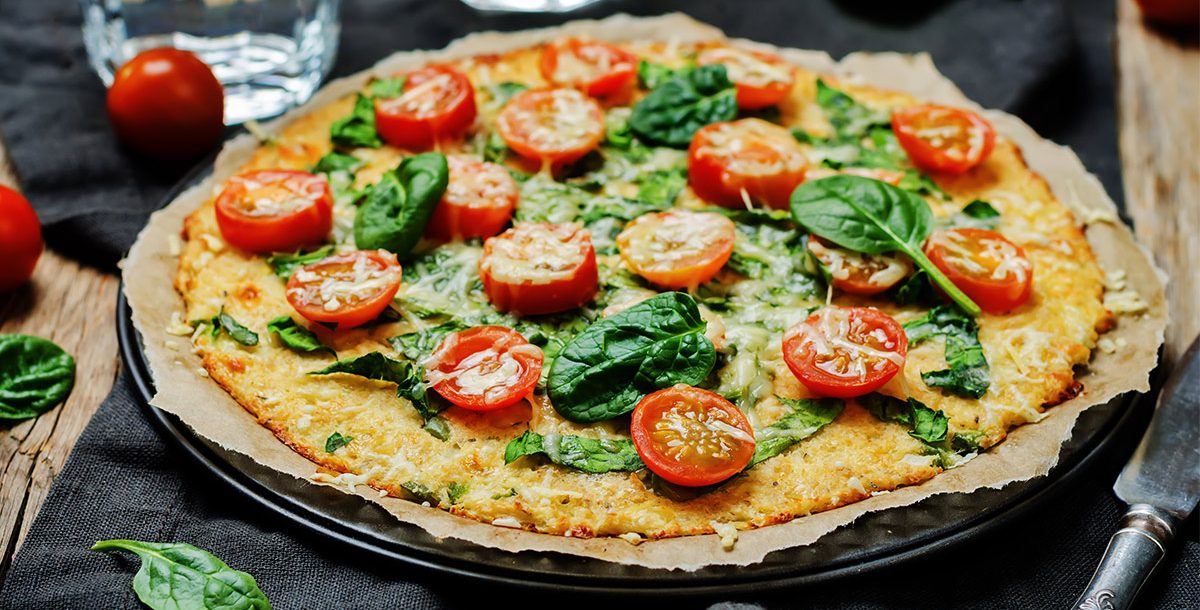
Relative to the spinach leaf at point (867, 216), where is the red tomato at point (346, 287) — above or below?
below

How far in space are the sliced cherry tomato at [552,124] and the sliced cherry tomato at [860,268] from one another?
1.25 meters

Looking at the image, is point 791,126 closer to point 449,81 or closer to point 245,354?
point 449,81

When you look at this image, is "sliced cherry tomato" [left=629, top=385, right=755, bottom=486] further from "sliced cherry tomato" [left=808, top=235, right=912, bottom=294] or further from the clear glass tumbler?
the clear glass tumbler

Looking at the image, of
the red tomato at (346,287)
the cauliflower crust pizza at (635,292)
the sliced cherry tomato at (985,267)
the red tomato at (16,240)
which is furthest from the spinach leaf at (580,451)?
the red tomato at (16,240)

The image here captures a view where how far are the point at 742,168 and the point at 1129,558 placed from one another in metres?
2.23

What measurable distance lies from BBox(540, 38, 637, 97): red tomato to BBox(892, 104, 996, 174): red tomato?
138 centimetres

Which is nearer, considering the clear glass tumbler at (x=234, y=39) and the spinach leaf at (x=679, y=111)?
the spinach leaf at (x=679, y=111)

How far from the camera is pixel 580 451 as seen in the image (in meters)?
3.97

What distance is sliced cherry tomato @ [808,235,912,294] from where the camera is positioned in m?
4.61

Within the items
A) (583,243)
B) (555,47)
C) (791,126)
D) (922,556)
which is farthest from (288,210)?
(922,556)

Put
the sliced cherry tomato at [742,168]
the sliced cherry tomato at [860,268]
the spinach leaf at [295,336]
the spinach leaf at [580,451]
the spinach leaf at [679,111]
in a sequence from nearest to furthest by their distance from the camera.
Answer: the spinach leaf at [580,451] → the spinach leaf at [295,336] → the sliced cherry tomato at [860,268] → the sliced cherry tomato at [742,168] → the spinach leaf at [679,111]

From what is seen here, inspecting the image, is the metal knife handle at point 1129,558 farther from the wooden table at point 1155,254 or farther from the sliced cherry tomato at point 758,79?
the sliced cherry tomato at point 758,79

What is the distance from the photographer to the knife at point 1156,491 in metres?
3.71

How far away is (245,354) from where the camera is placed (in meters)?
4.37
